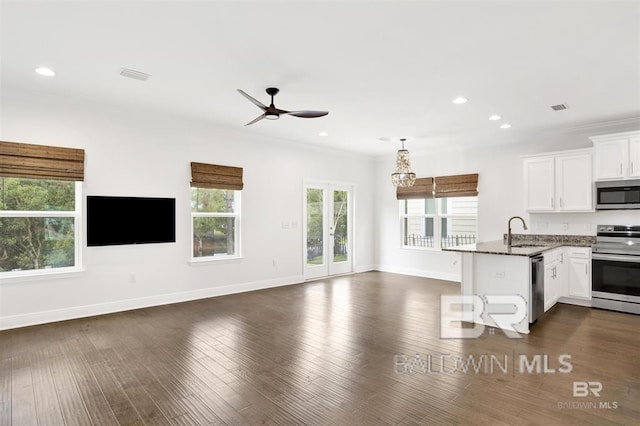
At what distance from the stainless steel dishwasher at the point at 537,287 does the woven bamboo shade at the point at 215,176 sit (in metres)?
4.56

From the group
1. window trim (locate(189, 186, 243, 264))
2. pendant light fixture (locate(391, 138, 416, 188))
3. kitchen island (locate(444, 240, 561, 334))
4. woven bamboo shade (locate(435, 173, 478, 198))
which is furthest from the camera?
woven bamboo shade (locate(435, 173, 478, 198))

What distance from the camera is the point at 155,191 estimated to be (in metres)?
5.35

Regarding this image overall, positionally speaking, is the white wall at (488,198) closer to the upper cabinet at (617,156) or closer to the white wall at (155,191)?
the upper cabinet at (617,156)

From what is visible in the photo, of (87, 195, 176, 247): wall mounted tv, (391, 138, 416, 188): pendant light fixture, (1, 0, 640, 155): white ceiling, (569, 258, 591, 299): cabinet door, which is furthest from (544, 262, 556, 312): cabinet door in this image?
(87, 195, 176, 247): wall mounted tv

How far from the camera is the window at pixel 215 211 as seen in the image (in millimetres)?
5809

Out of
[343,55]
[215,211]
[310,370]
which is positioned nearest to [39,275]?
[215,211]

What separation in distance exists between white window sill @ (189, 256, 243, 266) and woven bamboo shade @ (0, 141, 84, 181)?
6.45ft

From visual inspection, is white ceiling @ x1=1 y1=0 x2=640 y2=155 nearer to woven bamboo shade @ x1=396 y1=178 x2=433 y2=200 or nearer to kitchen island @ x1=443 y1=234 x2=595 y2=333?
kitchen island @ x1=443 y1=234 x2=595 y2=333

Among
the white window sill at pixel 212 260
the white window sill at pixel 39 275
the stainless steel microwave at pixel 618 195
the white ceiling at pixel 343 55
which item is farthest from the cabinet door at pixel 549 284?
the white window sill at pixel 39 275

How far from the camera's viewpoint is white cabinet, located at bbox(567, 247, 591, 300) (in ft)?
17.1

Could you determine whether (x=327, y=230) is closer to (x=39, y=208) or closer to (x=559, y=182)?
(x=559, y=182)

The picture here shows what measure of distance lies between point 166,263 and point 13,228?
6.11 feet

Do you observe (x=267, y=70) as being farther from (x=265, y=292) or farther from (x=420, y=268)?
(x=420, y=268)

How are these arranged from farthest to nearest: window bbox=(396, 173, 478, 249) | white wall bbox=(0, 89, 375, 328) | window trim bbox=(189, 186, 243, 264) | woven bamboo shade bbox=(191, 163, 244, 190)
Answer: window bbox=(396, 173, 478, 249)
window trim bbox=(189, 186, 243, 264)
woven bamboo shade bbox=(191, 163, 244, 190)
white wall bbox=(0, 89, 375, 328)
